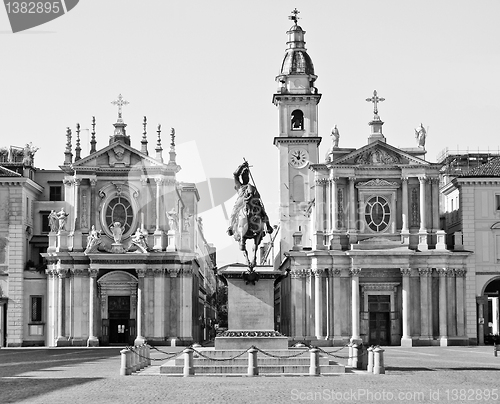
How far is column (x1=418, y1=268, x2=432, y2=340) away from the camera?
85125 millimetres

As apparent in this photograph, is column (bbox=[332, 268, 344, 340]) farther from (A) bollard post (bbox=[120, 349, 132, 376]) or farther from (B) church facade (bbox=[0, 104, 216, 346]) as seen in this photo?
(A) bollard post (bbox=[120, 349, 132, 376])

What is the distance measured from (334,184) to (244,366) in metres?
44.6

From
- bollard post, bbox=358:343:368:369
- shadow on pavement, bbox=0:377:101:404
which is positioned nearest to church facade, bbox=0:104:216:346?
bollard post, bbox=358:343:368:369

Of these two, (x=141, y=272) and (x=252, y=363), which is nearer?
(x=252, y=363)

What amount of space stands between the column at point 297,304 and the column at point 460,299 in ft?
40.8

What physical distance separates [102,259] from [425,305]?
2601 cm

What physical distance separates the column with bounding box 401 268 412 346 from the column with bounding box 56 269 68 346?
26.7 metres

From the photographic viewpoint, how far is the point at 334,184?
87688 millimetres

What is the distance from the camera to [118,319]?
8700 cm

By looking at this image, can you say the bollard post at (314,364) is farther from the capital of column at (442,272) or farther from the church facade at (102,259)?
the capital of column at (442,272)

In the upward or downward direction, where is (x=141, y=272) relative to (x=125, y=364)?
upward

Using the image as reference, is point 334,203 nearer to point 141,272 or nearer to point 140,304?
point 141,272

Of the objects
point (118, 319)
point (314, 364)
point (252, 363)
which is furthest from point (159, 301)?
point (252, 363)

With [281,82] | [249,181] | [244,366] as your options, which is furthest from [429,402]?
Result: [281,82]
